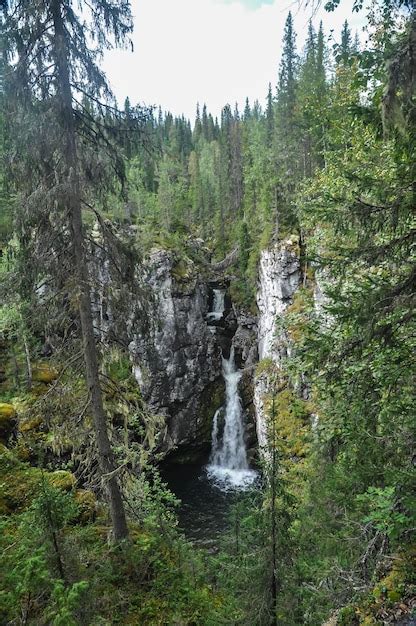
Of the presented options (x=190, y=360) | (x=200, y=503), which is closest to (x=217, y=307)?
(x=190, y=360)

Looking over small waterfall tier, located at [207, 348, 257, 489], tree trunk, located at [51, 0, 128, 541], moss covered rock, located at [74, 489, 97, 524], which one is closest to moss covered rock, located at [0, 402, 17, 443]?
moss covered rock, located at [74, 489, 97, 524]

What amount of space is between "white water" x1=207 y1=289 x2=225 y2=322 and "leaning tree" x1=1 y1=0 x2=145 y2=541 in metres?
26.0

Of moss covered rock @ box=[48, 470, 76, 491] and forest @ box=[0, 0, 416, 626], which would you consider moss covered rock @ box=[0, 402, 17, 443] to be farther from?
moss covered rock @ box=[48, 470, 76, 491]

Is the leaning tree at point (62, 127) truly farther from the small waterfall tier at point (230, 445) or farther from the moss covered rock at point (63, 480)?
the small waterfall tier at point (230, 445)

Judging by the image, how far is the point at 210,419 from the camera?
92.4ft

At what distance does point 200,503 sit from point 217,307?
666 inches

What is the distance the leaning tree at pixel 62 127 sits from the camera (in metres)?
5.90

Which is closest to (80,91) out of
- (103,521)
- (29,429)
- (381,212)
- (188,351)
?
(381,212)

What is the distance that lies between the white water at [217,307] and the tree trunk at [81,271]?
83.5 feet

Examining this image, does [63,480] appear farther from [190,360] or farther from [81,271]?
[190,360]

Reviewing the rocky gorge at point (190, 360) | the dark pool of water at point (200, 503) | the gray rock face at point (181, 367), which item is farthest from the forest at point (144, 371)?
the gray rock face at point (181, 367)

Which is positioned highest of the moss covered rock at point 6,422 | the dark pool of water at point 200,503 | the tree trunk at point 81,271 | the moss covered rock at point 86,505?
the tree trunk at point 81,271

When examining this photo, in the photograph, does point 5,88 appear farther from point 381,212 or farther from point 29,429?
point 29,429

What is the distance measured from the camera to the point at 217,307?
34688 mm
